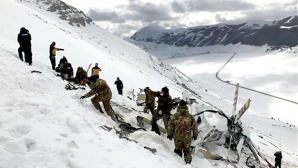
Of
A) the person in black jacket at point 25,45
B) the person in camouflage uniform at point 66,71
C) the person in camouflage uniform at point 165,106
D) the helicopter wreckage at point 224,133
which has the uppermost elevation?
the person in black jacket at point 25,45

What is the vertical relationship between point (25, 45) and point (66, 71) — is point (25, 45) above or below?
above

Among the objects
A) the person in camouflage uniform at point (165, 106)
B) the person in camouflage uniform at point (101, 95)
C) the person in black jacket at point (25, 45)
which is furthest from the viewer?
the person in black jacket at point (25, 45)

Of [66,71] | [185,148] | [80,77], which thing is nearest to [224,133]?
[185,148]

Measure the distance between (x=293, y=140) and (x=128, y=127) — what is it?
28.4m

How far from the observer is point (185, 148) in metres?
7.32

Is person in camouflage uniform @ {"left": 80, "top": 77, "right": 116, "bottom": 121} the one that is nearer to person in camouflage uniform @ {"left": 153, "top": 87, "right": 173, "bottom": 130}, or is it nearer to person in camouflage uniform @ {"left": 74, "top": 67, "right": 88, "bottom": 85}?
person in camouflage uniform @ {"left": 153, "top": 87, "right": 173, "bottom": 130}

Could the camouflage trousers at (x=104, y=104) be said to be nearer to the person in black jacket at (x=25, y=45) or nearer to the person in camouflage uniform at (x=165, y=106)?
the person in camouflage uniform at (x=165, y=106)

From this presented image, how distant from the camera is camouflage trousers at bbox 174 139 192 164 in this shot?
7.22 metres

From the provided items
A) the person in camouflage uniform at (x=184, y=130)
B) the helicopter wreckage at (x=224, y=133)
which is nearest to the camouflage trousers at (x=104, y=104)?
the helicopter wreckage at (x=224, y=133)

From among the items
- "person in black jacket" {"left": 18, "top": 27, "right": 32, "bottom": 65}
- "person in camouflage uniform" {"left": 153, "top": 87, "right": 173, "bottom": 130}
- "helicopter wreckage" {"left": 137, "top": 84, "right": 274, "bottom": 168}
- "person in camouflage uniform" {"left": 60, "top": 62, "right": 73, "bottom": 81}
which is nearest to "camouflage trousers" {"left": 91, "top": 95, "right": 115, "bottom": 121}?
"person in camouflage uniform" {"left": 153, "top": 87, "right": 173, "bottom": 130}

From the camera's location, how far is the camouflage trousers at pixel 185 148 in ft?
23.7

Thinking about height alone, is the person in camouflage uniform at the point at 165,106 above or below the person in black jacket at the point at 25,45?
below

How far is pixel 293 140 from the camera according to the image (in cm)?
2997

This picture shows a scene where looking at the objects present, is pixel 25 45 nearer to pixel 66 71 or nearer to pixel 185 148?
pixel 66 71
